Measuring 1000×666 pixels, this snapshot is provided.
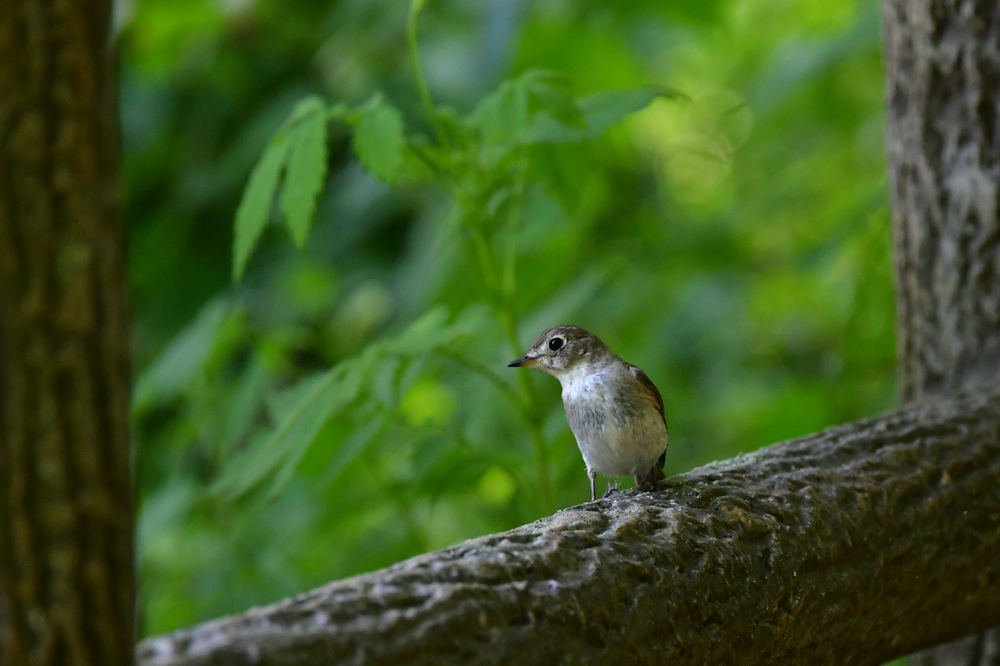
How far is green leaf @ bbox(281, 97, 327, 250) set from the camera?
218cm

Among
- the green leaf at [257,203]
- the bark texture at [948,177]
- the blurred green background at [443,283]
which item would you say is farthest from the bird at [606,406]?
the bark texture at [948,177]

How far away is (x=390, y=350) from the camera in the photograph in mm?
2381

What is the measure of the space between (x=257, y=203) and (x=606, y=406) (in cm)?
102

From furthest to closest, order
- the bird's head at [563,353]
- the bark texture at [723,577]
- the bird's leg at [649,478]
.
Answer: the bird's head at [563,353], the bird's leg at [649,478], the bark texture at [723,577]

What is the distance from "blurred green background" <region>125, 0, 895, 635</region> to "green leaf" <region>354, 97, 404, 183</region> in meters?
0.41

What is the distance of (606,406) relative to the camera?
8.46 ft

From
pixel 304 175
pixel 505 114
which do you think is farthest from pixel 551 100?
pixel 304 175

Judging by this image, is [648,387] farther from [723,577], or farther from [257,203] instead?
[257,203]

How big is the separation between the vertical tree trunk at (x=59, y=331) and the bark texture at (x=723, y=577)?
0.23 metres

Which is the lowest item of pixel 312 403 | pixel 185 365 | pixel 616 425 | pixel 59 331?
pixel 59 331

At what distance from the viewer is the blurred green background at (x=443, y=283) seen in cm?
288

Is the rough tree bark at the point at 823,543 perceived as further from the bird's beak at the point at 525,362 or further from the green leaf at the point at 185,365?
the green leaf at the point at 185,365

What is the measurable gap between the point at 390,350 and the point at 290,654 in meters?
1.10

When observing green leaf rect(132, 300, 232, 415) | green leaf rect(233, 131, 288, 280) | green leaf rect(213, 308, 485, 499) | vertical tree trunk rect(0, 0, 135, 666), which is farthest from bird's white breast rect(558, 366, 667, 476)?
vertical tree trunk rect(0, 0, 135, 666)
